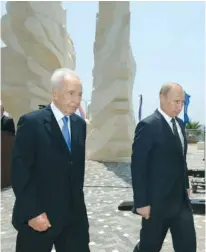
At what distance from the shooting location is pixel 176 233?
258 cm

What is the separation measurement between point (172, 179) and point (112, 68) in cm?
1137

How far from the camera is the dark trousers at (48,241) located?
1981 mm

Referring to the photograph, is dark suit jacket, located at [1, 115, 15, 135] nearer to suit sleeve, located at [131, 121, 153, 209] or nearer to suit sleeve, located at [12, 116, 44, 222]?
suit sleeve, located at [131, 121, 153, 209]

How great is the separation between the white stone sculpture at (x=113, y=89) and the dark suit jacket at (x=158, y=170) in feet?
35.6

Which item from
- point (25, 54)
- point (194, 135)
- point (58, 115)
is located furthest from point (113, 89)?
point (194, 135)

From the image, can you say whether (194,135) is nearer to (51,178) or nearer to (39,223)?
(51,178)

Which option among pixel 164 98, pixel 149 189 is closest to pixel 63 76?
pixel 164 98

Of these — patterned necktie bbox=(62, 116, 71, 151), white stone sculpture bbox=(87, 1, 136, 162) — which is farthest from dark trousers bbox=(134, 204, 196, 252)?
white stone sculpture bbox=(87, 1, 136, 162)

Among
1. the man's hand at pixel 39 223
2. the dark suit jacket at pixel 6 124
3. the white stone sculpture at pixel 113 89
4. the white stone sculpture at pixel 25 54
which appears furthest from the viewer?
the white stone sculpture at pixel 25 54

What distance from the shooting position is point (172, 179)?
256 cm

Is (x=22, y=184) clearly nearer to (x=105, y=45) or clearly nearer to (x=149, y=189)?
(x=149, y=189)

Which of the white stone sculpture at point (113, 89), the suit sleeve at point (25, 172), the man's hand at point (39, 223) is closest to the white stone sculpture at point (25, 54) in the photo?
the white stone sculpture at point (113, 89)

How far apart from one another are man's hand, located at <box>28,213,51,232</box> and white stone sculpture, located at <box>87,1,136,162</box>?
11545 mm

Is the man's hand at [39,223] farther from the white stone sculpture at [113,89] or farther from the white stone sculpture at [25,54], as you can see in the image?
the white stone sculpture at [25,54]
